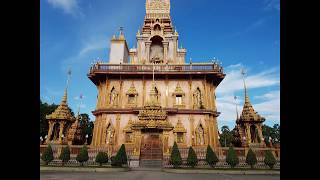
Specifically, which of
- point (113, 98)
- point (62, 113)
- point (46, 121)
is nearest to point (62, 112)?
point (62, 113)

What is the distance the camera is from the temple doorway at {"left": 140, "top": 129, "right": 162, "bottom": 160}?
924 inches

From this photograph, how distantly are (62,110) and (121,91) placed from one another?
7.49 m

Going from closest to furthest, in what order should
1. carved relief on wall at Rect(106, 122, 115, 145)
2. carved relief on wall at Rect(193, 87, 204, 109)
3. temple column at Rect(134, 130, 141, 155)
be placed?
temple column at Rect(134, 130, 141, 155), carved relief on wall at Rect(106, 122, 115, 145), carved relief on wall at Rect(193, 87, 204, 109)

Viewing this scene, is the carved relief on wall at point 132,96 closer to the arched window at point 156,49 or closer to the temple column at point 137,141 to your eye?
the temple column at point 137,141

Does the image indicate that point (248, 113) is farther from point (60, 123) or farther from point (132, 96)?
point (60, 123)

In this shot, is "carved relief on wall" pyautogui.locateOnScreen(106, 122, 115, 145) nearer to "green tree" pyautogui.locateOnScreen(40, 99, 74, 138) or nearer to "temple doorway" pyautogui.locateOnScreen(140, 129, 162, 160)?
"temple doorway" pyautogui.locateOnScreen(140, 129, 162, 160)

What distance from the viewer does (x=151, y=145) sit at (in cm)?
2375

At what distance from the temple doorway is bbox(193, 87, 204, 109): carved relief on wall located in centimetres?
728

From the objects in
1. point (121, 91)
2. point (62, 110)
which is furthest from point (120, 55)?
point (62, 110)

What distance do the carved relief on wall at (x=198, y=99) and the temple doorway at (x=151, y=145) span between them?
23.9 feet

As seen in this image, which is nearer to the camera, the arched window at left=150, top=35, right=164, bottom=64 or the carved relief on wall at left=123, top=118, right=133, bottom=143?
the carved relief on wall at left=123, top=118, right=133, bottom=143

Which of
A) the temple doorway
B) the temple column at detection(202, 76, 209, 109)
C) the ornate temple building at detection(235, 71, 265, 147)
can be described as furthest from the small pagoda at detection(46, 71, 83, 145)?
the ornate temple building at detection(235, 71, 265, 147)

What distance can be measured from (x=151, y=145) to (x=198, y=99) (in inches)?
362
